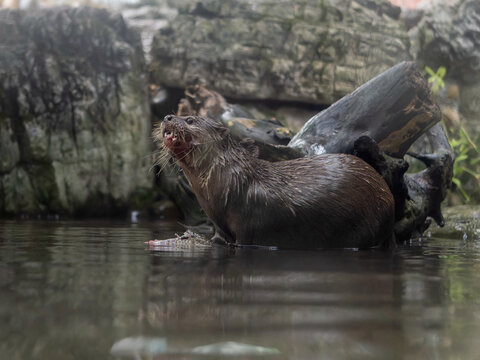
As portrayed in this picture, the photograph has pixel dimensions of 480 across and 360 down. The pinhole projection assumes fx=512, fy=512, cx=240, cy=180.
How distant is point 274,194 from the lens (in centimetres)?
340

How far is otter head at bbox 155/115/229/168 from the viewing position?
11.3 ft

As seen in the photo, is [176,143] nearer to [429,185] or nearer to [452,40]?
[429,185]

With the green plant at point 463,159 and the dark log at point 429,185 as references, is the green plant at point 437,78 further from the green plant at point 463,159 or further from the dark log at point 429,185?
the dark log at point 429,185

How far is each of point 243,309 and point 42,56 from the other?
25.3 feet

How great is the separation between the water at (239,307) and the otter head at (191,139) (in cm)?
108

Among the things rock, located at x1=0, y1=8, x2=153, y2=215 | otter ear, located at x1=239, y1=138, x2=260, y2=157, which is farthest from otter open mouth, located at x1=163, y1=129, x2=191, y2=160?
rock, located at x1=0, y1=8, x2=153, y2=215

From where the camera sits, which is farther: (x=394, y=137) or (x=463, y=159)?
(x=463, y=159)

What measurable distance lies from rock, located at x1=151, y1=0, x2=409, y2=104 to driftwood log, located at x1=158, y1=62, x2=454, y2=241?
417 centimetres

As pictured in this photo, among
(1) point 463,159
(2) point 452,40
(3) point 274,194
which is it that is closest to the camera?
(3) point 274,194

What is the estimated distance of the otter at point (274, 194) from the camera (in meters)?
3.40

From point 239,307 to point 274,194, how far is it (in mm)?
2050

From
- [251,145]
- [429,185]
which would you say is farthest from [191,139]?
[429,185]

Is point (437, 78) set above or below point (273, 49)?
below

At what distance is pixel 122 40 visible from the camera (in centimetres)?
877
